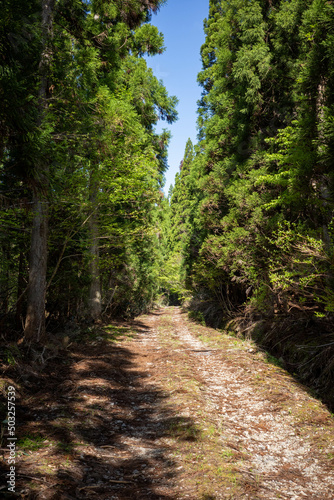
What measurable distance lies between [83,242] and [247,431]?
5983 millimetres

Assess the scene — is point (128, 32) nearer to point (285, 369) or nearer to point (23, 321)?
point (23, 321)

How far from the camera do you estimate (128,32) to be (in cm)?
1127

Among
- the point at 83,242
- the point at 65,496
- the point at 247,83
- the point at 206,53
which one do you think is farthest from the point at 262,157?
the point at 206,53

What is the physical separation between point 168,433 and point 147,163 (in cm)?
795

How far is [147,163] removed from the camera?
959 cm

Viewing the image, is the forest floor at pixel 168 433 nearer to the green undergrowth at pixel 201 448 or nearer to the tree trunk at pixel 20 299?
the green undergrowth at pixel 201 448

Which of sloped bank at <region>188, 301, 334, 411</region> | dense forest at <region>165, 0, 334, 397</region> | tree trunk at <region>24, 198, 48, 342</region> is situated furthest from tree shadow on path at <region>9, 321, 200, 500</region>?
dense forest at <region>165, 0, 334, 397</region>

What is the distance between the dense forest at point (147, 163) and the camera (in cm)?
500
